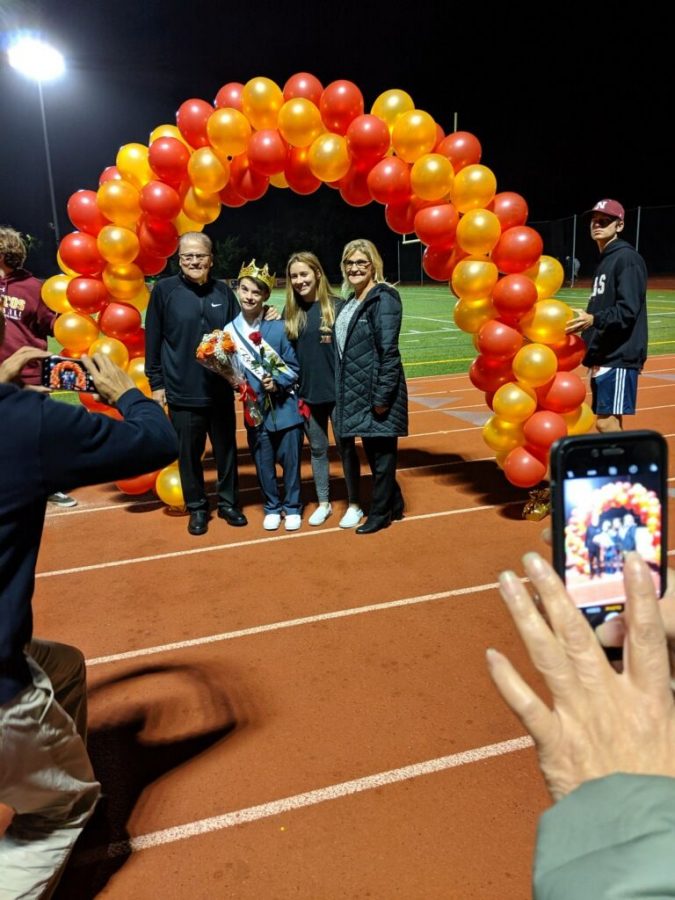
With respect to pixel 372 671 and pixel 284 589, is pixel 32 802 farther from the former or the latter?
pixel 284 589

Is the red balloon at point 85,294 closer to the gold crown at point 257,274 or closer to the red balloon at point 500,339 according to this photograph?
the gold crown at point 257,274

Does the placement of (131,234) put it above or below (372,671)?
above

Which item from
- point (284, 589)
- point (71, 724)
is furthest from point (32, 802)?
point (284, 589)

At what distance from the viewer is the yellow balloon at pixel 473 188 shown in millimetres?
5004

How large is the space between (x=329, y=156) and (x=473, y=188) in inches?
44.9

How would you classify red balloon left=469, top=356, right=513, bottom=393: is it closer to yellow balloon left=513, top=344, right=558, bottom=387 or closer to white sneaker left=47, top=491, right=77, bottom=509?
yellow balloon left=513, top=344, right=558, bottom=387

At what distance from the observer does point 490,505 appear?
5.75 meters

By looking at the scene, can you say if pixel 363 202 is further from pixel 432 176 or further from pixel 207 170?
pixel 207 170

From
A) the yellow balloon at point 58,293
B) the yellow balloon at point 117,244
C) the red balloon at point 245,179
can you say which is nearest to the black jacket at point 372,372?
the red balloon at point 245,179

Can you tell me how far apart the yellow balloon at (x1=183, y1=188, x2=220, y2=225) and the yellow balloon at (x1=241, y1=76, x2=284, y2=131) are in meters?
0.69

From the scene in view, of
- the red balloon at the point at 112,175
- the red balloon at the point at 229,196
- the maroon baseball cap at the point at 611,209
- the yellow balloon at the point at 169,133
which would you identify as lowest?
the maroon baseball cap at the point at 611,209

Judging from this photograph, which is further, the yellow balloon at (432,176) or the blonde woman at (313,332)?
the blonde woman at (313,332)

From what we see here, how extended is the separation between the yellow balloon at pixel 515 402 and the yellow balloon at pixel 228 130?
9.51ft

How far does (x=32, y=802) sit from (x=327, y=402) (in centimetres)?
382
